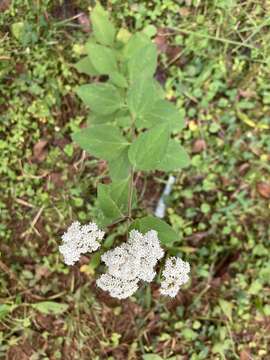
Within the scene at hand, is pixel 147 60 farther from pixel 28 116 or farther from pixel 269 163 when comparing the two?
pixel 269 163

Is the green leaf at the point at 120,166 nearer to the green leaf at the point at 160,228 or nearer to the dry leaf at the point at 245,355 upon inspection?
the green leaf at the point at 160,228

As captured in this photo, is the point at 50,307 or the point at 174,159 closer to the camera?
the point at 174,159

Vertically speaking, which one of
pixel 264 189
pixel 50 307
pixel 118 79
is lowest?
pixel 50 307

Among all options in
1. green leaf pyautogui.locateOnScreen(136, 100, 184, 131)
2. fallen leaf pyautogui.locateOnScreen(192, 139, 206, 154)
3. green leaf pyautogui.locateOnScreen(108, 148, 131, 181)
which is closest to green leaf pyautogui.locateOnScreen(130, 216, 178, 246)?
green leaf pyautogui.locateOnScreen(108, 148, 131, 181)

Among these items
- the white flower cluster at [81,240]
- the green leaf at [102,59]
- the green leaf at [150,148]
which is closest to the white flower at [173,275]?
the white flower cluster at [81,240]

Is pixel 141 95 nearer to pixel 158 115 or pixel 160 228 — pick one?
pixel 158 115

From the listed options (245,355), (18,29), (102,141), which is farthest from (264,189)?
Answer: (18,29)
